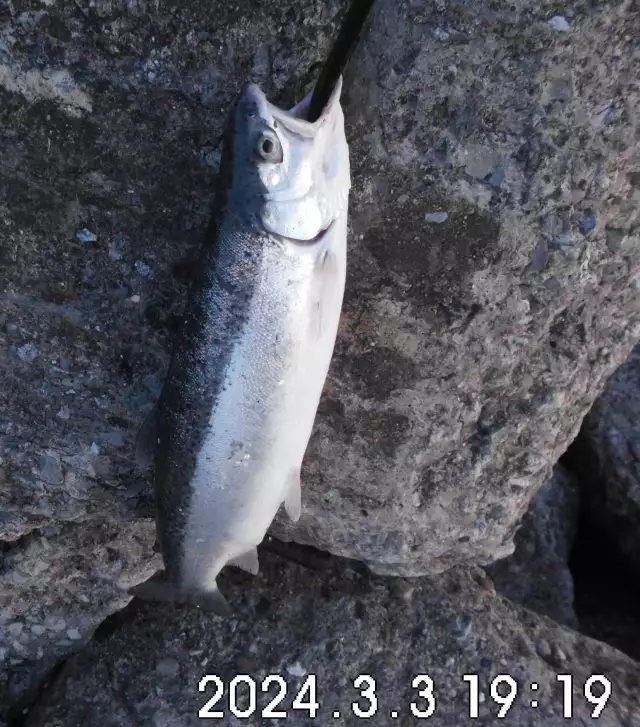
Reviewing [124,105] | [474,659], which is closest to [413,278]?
[124,105]

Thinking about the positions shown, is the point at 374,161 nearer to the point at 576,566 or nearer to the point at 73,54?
the point at 73,54

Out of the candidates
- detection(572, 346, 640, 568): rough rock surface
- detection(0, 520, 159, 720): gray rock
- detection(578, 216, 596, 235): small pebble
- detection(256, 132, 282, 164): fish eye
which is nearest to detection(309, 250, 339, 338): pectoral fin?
detection(256, 132, 282, 164): fish eye

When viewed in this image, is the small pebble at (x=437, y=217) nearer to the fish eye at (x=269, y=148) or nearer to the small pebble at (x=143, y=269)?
the fish eye at (x=269, y=148)

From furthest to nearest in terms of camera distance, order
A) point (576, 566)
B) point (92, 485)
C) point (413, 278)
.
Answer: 1. point (576, 566)
2. point (92, 485)
3. point (413, 278)

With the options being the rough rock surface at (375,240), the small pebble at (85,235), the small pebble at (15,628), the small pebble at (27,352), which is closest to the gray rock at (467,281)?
the rough rock surface at (375,240)

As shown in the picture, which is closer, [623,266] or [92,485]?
[623,266]

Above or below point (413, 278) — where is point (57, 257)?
below
